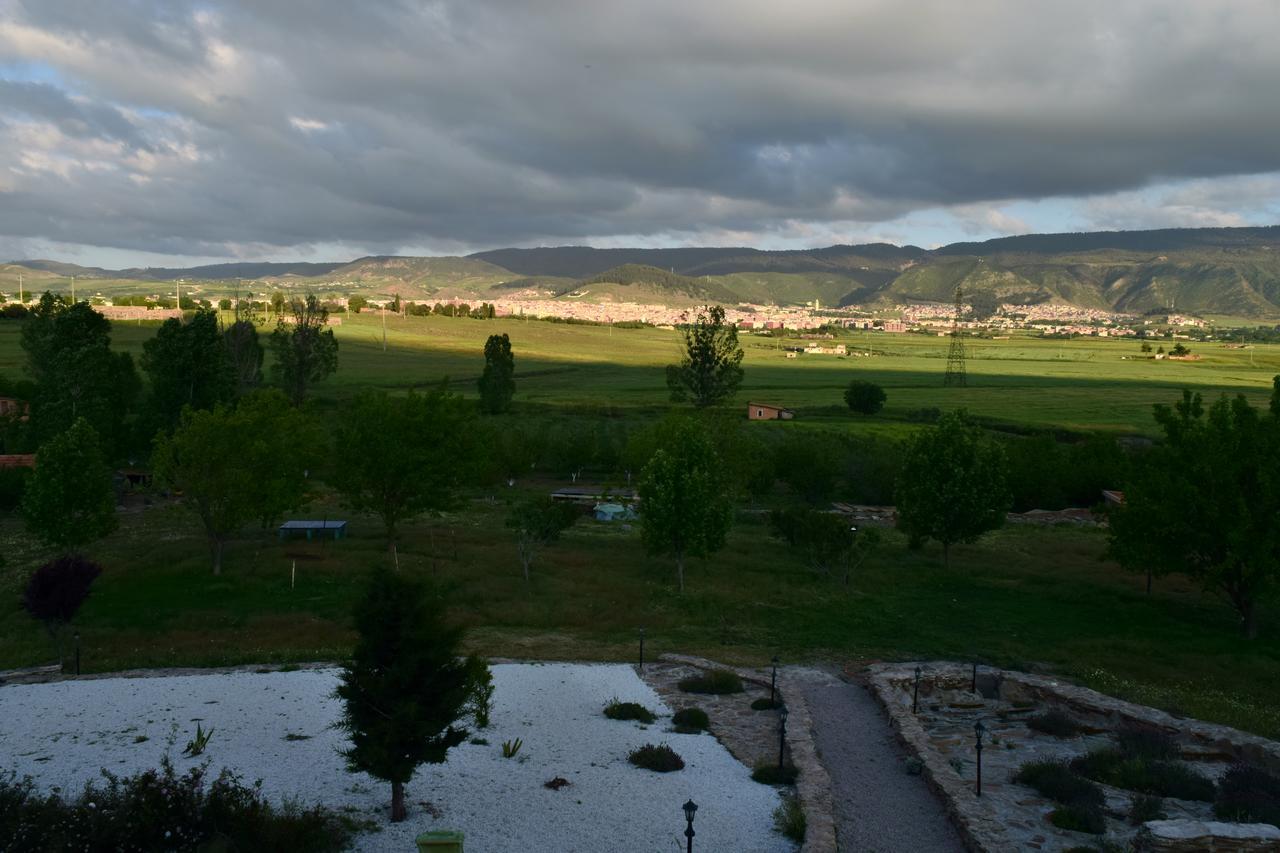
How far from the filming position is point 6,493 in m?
55.5

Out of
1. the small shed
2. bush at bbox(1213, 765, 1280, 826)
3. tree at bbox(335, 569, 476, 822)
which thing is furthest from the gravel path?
the small shed

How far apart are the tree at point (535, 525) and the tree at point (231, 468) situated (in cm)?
974

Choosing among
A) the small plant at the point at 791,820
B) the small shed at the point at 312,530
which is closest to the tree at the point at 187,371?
the small shed at the point at 312,530

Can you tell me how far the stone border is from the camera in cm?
1593

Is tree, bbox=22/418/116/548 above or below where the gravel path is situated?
above

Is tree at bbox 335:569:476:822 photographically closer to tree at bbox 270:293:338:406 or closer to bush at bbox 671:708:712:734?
bush at bbox 671:708:712:734

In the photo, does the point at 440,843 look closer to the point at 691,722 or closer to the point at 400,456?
the point at 691,722

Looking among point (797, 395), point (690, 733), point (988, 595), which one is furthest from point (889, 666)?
point (797, 395)

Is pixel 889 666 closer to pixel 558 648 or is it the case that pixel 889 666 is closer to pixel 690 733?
pixel 690 733

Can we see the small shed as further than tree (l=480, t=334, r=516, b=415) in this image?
No

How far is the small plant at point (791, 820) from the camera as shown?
16.4 m

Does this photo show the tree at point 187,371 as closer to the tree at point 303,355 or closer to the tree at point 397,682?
the tree at point 303,355

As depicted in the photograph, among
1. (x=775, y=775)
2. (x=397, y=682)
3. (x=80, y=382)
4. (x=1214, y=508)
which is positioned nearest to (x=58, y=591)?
(x=397, y=682)

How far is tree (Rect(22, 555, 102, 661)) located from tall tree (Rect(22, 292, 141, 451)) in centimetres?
3244
